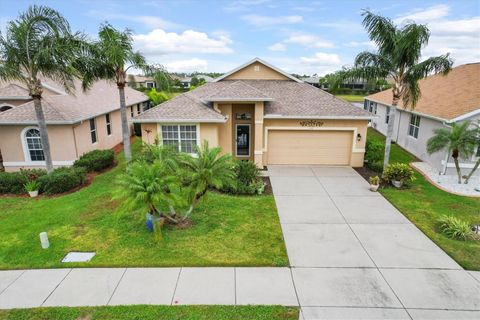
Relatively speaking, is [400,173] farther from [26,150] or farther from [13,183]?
[26,150]

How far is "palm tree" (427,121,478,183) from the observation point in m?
13.0

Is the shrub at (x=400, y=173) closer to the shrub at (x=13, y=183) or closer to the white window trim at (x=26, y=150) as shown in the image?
the shrub at (x=13, y=183)

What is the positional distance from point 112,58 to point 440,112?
16.7 m

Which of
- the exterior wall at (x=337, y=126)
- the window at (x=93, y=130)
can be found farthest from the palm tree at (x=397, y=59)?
the window at (x=93, y=130)

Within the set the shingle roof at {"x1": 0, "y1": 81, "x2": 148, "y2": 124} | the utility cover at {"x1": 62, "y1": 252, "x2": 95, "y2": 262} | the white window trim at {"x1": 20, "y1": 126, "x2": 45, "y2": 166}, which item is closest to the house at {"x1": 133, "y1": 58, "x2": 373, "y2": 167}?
the shingle roof at {"x1": 0, "y1": 81, "x2": 148, "y2": 124}

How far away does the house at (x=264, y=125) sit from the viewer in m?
15.3

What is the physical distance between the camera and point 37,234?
30.6 ft

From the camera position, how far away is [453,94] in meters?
17.2

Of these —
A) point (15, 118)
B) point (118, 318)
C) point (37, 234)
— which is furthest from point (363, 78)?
point (15, 118)

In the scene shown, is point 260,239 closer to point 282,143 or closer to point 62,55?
point 282,143

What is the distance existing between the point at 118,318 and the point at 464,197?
13882 mm

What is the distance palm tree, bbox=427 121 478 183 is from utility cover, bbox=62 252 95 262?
14.6m

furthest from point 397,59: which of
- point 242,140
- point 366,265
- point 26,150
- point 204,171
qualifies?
point 26,150

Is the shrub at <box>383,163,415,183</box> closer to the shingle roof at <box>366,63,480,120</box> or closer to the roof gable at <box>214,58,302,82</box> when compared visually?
the shingle roof at <box>366,63,480,120</box>
